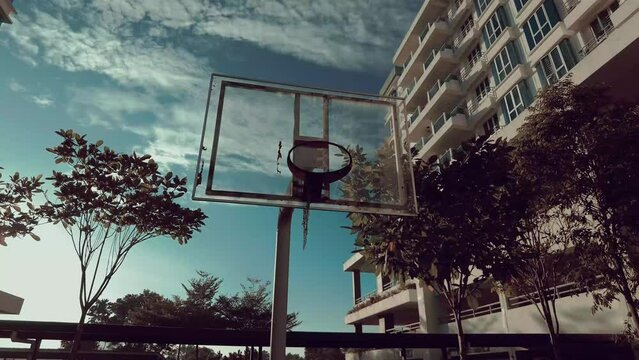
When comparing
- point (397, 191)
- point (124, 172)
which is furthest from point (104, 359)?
point (397, 191)

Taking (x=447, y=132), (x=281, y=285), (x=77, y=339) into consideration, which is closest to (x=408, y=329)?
(x=447, y=132)

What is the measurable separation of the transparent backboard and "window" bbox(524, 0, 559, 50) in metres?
17.5

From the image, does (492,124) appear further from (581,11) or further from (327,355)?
(327,355)

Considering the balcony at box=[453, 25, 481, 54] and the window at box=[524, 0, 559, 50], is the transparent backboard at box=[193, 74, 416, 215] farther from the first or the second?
the balcony at box=[453, 25, 481, 54]

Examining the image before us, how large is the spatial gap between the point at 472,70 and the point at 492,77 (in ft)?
7.63

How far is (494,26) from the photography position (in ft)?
83.8

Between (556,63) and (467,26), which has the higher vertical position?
(467,26)

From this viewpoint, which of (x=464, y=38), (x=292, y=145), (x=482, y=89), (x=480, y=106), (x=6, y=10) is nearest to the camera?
(x=292, y=145)

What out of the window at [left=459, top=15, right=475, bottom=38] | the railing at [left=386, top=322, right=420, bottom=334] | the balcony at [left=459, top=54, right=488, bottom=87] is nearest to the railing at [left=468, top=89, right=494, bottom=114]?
the balcony at [left=459, top=54, right=488, bottom=87]

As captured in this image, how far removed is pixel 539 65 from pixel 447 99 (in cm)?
949

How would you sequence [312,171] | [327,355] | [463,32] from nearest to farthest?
[312,171], [463,32], [327,355]

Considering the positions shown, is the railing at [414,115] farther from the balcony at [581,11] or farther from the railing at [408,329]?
the railing at [408,329]

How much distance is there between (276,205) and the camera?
6.54 m

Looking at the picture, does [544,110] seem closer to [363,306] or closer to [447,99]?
[447,99]
